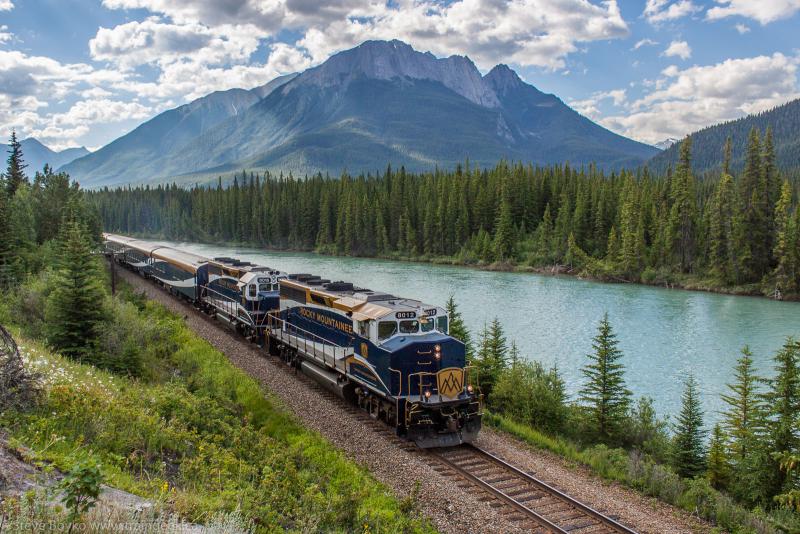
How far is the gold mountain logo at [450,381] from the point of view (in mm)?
18891

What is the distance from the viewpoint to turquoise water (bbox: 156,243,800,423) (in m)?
33.5

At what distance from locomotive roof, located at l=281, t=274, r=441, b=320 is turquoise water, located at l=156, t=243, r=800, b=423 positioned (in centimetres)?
1292

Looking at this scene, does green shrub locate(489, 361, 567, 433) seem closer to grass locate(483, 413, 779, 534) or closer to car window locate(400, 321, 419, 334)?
grass locate(483, 413, 779, 534)

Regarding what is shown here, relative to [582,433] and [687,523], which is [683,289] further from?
[687,523]

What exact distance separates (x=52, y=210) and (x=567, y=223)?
74279mm

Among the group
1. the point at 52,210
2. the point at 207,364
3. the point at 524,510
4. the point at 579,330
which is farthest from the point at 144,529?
the point at 52,210

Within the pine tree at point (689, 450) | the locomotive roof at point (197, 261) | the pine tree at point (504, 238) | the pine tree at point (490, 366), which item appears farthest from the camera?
the pine tree at point (504, 238)

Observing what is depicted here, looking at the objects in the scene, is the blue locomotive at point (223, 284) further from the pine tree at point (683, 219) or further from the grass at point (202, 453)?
the pine tree at point (683, 219)

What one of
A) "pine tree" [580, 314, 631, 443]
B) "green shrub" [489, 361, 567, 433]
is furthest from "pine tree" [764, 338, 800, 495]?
"green shrub" [489, 361, 567, 433]

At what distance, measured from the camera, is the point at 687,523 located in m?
14.0

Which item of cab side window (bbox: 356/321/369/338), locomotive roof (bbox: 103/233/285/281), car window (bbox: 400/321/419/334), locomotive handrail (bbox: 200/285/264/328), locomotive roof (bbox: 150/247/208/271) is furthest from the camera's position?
locomotive roof (bbox: 150/247/208/271)

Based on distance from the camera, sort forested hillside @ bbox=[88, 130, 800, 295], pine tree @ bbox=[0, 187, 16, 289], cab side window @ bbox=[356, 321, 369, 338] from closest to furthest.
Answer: cab side window @ bbox=[356, 321, 369, 338]
pine tree @ bbox=[0, 187, 16, 289]
forested hillside @ bbox=[88, 130, 800, 295]

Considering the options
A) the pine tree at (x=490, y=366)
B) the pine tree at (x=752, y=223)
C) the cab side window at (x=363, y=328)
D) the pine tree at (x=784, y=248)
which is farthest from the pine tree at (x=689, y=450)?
the pine tree at (x=752, y=223)

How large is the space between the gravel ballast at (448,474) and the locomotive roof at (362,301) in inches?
147
